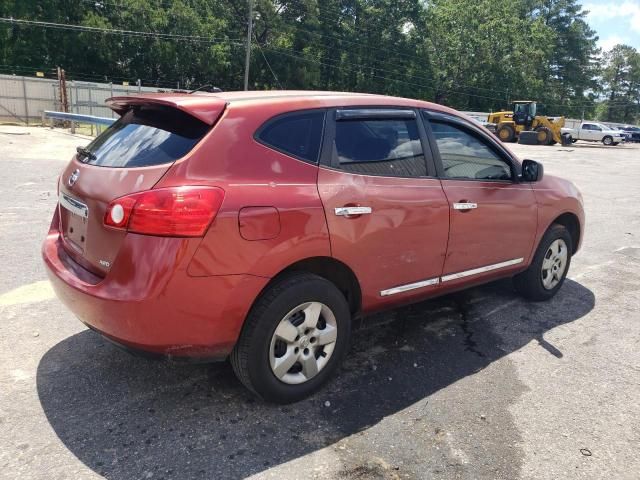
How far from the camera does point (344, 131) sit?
130 inches

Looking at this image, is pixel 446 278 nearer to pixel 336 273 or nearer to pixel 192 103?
pixel 336 273

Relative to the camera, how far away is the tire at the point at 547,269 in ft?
15.8

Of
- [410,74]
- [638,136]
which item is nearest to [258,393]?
[638,136]

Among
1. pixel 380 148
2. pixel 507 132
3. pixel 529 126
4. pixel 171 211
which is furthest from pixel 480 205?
pixel 529 126

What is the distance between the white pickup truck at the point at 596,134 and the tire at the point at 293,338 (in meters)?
43.7

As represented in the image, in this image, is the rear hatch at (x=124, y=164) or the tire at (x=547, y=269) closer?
the rear hatch at (x=124, y=164)

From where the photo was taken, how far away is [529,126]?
35406 mm

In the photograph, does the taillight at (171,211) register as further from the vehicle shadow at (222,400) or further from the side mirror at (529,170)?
the side mirror at (529,170)

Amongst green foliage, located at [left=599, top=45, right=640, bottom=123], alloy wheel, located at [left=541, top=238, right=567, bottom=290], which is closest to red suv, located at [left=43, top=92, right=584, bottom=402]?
alloy wheel, located at [left=541, top=238, right=567, bottom=290]

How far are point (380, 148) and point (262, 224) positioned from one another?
1129mm

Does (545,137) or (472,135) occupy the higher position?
(472,135)

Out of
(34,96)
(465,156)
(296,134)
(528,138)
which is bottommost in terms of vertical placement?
(528,138)

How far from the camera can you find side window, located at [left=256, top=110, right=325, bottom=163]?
298 centimetres

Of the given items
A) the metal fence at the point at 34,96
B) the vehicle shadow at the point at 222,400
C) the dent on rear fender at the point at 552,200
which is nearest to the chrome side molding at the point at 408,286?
the vehicle shadow at the point at 222,400
